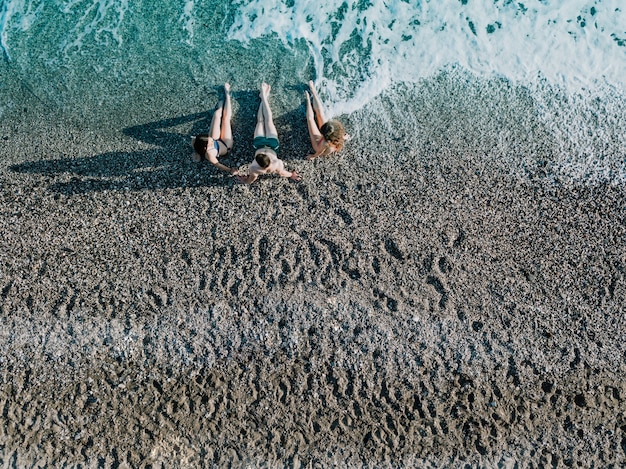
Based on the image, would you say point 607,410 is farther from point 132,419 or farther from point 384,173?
point 132,419

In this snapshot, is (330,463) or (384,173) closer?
(330,463)

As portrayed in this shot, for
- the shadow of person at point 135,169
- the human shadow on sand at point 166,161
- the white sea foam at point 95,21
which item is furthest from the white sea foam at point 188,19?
the shadow of person at point 135,169

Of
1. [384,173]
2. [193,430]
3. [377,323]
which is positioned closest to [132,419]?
[193,430]

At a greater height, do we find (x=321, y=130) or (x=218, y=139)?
(x=321, y=130)

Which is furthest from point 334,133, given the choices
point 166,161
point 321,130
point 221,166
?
point 166,161

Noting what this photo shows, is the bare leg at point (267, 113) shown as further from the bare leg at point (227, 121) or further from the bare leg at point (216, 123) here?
the bare leg at point (216, 123)

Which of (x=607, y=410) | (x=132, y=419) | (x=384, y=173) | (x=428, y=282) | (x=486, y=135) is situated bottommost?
(x=132, y=419)

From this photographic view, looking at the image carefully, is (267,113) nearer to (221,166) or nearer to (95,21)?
(221,166)
